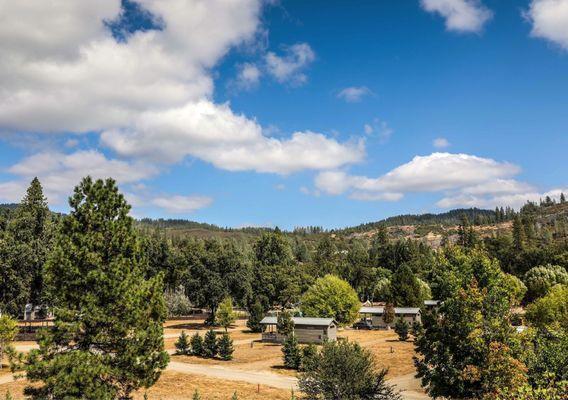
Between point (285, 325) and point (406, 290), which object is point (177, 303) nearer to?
point (285, 325)

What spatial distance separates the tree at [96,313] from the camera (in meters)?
Result: 19.2

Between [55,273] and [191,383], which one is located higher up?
[55,273]

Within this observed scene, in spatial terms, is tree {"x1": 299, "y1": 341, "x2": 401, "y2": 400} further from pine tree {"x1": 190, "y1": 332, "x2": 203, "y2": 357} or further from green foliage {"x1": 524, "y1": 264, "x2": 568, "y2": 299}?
green foliage {"x1": 524, "y1": 264, "x2": 568, "y2": 299}

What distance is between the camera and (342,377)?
828 inches

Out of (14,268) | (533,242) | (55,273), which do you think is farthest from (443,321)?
(533,242)

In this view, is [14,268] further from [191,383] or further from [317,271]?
[317,271]

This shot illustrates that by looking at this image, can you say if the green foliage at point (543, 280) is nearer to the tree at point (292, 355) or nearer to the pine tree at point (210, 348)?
the tree at point (292, 355)

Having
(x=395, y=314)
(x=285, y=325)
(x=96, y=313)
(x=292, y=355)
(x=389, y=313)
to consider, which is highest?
(x=96, y=313)

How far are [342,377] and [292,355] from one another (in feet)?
86.7

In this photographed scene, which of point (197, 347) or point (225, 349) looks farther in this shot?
point (197, 347)

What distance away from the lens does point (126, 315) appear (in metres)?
20.3

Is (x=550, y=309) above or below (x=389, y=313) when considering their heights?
above

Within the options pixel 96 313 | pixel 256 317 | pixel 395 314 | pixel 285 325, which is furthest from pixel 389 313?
pixel 96 313

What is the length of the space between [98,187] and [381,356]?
141 ft
